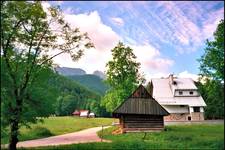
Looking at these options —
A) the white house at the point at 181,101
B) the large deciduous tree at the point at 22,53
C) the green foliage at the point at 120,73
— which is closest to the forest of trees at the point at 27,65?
the large deciduous tree at the point at 22,53

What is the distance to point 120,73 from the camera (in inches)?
2539

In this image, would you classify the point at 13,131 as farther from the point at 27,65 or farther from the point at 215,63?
the point at 215,63

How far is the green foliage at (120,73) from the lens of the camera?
208 ft

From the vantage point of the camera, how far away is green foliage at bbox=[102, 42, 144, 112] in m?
63.4

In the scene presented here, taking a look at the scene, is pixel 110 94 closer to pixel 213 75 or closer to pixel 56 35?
pixel 213 75

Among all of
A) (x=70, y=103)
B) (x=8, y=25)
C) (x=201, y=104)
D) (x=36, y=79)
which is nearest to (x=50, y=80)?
(x=36, y=79)

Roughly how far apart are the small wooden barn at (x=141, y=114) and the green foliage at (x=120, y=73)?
11.4m

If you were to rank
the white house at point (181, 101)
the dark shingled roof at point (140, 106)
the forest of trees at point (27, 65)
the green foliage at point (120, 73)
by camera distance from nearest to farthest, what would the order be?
the forest of trees at point (27, 65), the dark shingled roof at point (140, 106), the green foliage at point (120, 73), the white house at point (181, 101)

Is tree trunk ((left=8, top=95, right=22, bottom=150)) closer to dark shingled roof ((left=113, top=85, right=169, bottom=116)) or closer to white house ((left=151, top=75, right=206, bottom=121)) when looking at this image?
dark shingled roof ((left=113, top=85, right=169, bottom=116))

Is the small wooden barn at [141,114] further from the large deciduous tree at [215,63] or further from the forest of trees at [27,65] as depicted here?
the forest of trees at [27,65]

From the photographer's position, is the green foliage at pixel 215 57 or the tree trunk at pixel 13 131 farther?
the green foliage at pixel 215 57

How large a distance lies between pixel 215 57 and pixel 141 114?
1341 cm

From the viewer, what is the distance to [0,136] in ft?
69.9

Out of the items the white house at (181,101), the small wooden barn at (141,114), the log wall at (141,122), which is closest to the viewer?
the small wooden barn at (141,114)
